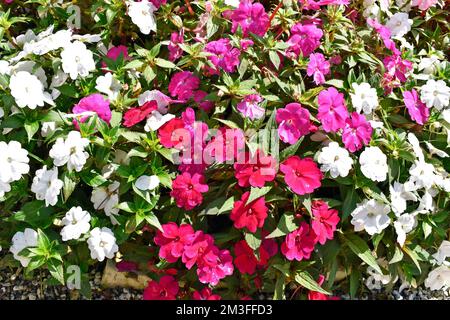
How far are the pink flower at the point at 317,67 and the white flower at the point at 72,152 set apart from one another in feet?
2.67

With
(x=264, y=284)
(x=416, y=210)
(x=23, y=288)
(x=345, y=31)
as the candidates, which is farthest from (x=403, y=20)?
(x=23, y=288)

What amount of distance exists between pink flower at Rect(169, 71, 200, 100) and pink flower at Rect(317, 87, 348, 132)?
437mm

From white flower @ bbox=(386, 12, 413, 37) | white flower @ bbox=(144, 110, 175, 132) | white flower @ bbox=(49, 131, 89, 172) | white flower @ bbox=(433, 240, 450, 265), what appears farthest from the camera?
white flower @ bbox=(386, 12, 413, 37)

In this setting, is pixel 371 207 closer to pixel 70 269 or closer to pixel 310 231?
pixel 310 231

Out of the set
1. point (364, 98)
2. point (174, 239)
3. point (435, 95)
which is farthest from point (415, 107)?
point (174, 239)

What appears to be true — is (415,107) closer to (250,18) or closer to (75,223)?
(250,18)

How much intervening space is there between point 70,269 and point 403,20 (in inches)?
63.1

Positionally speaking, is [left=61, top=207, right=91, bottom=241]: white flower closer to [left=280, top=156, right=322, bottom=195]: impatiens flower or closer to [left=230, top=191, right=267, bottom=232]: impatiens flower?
[left=230, top=191, right=267, bottom=232]: impatiens flower

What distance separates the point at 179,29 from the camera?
2521 mm

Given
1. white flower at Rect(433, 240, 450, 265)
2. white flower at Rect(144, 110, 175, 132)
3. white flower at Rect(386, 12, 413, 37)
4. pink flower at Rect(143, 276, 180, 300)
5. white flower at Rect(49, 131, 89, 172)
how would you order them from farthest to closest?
1. white flower at Rect(386, 12, 413, 37)
2. white flower at Rect(433, 240, 450, 265)
3. pink flower at Rect(143, 276, 180, 300)
4. white flower at Rect(144, 110, 175, 132)
5. white flower at Rect(49, 131, 89, 172)

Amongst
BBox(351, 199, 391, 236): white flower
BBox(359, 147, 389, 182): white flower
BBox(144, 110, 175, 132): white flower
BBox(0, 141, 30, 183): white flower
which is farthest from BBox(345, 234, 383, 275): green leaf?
BBox(0, 141, 30, 183): white flower

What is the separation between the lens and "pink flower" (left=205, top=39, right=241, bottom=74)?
2355 mm

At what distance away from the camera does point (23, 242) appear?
225cm

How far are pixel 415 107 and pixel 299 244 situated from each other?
673 mm
